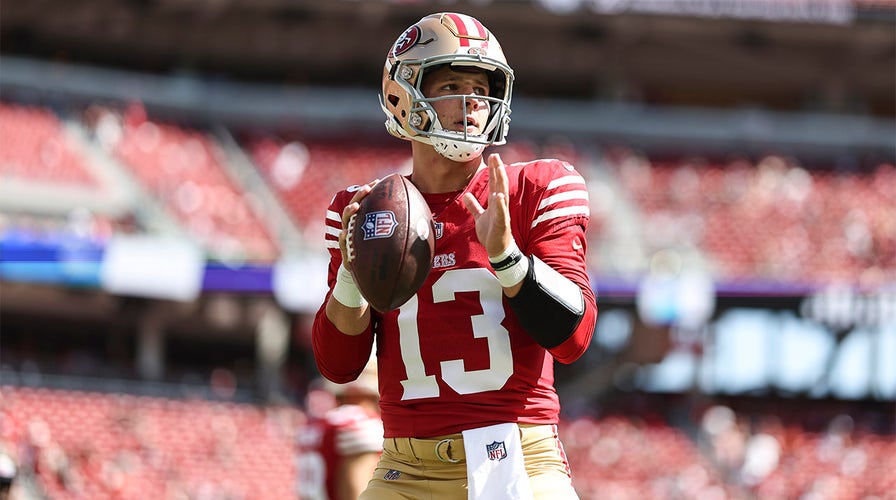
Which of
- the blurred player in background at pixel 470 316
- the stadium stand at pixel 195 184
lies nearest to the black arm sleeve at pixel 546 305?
the blurred player in background at pixel 470 316

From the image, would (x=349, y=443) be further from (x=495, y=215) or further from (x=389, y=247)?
(x=495, y=215)

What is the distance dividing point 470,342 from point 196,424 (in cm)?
1368

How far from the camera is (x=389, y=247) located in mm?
3035

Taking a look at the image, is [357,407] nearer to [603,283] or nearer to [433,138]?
[433,138]

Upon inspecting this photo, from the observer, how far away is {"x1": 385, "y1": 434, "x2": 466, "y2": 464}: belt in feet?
10.3

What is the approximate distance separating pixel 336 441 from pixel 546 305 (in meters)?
2.82

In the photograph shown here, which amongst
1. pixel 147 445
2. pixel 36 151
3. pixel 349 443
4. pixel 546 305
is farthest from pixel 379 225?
pixel 36 151

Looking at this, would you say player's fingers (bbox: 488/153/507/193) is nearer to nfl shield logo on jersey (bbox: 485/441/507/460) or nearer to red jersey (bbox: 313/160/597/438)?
red jersey (bbox: 313/160/597/438)

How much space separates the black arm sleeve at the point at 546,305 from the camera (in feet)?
9.80

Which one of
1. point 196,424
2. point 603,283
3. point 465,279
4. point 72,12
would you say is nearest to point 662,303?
point 603,283

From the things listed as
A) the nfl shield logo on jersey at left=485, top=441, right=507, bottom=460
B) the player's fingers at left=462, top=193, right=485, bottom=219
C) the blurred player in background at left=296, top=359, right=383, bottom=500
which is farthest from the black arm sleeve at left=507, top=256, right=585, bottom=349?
the blurred player in background at left=296, top=359, right=383, bottom=500

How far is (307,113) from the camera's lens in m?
22.4

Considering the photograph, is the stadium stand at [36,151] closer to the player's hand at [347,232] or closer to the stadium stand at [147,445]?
the stadium stand at [147,445]

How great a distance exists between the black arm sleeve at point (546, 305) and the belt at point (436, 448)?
0.33m
